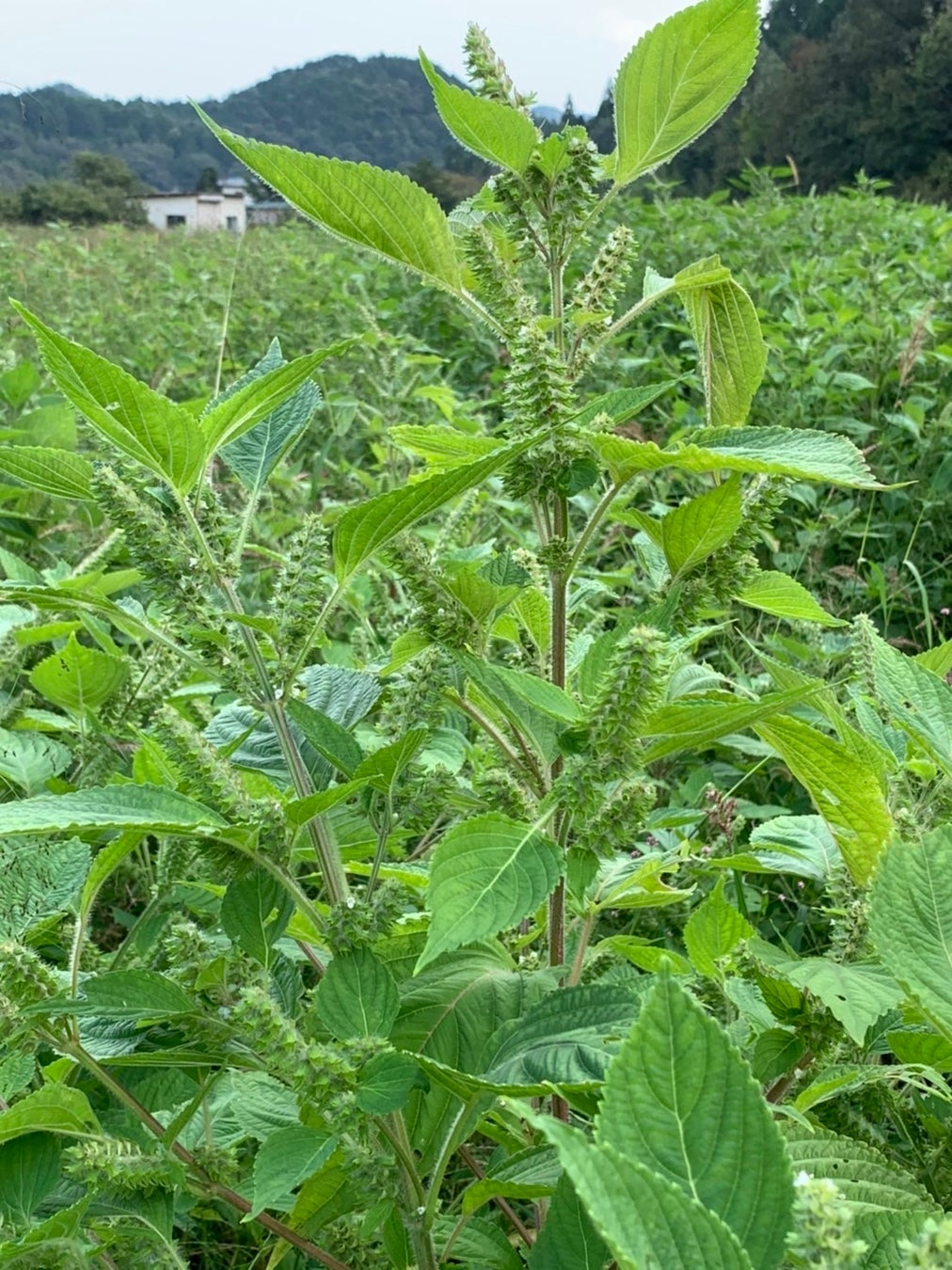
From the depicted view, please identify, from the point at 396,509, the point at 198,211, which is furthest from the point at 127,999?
the point at 198,211

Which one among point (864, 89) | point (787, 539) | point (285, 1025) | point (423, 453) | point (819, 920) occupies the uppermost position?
point (864, 89)

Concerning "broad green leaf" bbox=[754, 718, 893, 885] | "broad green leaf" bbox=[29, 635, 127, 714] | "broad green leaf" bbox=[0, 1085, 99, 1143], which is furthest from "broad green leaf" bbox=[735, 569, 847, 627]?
"broad green leaf" bbox=[29, 635, 127, 714]

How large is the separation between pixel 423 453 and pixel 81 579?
0.84 meters

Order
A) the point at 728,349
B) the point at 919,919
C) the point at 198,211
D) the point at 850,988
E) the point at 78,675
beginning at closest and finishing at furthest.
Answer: the point at 919,919 < the point at 850,988 < the point at 728,349 < the point at 78,675 < the point at 198,211

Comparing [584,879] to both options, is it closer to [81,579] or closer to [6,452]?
[6,452]

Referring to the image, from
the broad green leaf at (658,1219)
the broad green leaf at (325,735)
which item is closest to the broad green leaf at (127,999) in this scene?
the broad green leaf at (325,735)

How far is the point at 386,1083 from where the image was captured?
80 cm

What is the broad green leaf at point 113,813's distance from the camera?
74cm

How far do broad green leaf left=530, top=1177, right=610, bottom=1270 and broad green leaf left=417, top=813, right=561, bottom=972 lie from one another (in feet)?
0.77

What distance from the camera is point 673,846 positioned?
5.04 ft

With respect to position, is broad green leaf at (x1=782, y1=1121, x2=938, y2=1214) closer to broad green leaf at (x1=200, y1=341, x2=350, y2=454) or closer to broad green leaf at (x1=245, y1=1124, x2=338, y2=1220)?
broad green leaf at (x1=245, y1=1124, x2=338, y2=1220)

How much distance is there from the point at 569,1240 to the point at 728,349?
0.74m

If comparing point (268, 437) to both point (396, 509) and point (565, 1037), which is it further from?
point (565, 1037)

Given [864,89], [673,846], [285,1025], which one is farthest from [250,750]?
[864,89]
